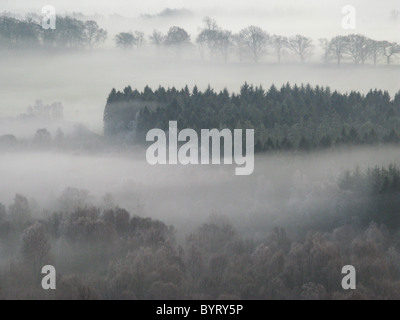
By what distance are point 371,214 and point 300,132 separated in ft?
93.8

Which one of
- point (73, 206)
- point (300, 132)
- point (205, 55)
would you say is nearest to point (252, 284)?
point (300, 132)

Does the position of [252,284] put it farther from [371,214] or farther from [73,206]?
[73,206]

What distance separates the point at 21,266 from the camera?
99.2 m

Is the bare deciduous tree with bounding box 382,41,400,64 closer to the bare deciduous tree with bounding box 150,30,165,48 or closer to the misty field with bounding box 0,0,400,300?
the misty field with bounding box 0,0,400,300
